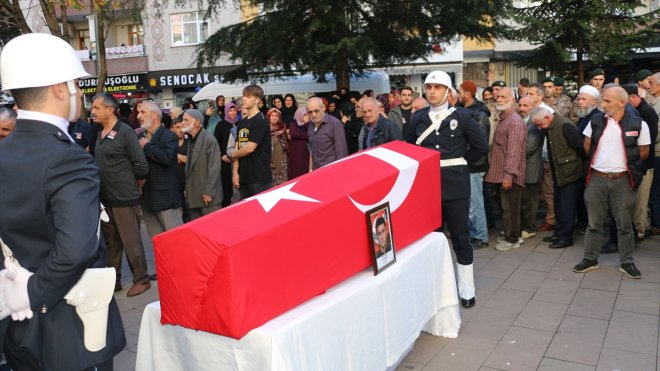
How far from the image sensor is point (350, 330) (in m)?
2.82

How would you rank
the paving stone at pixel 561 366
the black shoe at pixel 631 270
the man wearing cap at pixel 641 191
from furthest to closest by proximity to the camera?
the man wearing cap at pixel 641 191 < the black shoe at pixel 631 270 < the paving stone at pixel 561 366

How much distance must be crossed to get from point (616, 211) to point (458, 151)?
184 cm

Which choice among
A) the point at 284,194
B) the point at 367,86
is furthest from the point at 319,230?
the point at 367,86

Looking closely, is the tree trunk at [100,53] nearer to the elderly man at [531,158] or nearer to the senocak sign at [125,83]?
the elderly man at [531,158]

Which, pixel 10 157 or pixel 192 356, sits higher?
pixel 10 157

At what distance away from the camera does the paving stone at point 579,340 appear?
12.5 feet

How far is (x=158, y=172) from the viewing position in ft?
18.8

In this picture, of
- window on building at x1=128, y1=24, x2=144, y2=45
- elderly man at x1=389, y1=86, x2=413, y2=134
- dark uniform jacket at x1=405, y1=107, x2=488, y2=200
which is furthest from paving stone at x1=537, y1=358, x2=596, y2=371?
window on building at x1=128, y1=24, x2=144, y2=45

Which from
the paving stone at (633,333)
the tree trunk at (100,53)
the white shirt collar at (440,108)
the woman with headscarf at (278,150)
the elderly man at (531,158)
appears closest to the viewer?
the paving stone at (633,333)

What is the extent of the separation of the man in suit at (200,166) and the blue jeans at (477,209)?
290 cm

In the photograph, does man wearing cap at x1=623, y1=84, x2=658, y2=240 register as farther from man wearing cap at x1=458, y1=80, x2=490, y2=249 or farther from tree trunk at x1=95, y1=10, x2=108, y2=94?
tree trunk at x1=95, y1=10, x2=108, y2=94

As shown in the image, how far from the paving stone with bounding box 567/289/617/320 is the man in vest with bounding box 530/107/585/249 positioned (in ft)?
5.12

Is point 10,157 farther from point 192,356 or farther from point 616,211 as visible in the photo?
point 616,211

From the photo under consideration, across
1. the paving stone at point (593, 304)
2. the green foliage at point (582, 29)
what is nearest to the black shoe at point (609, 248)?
the paving stone at point (593, 304)
